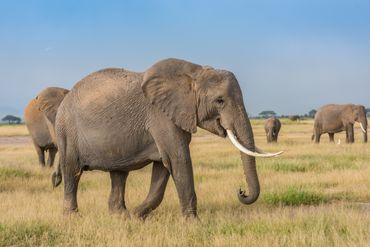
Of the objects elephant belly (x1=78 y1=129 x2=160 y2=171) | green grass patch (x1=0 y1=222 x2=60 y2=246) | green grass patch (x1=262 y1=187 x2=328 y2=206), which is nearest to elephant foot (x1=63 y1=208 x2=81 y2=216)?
elephant belly (x1=78 y1=129 x2=160 y2=171)

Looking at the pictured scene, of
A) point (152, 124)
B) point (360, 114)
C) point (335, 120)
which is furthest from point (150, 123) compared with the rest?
point (335, 120)

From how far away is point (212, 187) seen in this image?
31.7ft

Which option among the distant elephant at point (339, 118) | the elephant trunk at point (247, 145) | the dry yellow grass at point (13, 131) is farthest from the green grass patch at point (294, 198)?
the dry yellow grass at point (13, 131)

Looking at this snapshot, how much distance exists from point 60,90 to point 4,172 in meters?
2.65

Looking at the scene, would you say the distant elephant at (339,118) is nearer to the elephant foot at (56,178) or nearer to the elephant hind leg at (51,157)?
the elephant hind leg at (51,157)

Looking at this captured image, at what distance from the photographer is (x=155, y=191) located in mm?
6770

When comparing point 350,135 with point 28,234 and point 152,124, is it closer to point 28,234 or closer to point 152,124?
point 152,124

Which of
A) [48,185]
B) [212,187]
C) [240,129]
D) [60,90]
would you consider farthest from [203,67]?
[48,185]

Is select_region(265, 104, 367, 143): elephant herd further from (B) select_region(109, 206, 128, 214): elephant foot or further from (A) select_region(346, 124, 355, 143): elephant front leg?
(B) select_region(109, 206, 128, 214): elephant foot

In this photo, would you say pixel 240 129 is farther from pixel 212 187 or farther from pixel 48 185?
pixel 48 185

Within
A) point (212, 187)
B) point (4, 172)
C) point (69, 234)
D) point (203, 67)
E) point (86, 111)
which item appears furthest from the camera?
point (4, 172)

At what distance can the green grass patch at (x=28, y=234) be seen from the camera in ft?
17.9

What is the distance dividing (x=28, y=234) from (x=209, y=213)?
221 centimetres

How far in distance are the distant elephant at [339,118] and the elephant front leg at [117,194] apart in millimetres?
20858
